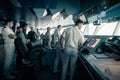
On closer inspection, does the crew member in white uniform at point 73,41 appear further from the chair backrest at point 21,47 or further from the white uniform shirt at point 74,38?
the chair backrest at point 21,47

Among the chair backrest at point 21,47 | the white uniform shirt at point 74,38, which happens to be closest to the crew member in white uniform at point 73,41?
the white uniform shirt at point 74,38

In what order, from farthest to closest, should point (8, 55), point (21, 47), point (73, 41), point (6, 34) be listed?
point (8, 55) < point (6, 34) < point (21, 47) < point (73, 41)

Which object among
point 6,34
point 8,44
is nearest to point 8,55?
point 8,44

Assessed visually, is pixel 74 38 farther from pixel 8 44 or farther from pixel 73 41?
pixel 8 44

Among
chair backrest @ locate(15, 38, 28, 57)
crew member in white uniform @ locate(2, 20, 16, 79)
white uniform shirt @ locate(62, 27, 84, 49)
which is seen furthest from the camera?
crew member in white uniform @ locate(2, 20, 16, 79)

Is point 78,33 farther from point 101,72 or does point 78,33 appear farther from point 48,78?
point 101,72

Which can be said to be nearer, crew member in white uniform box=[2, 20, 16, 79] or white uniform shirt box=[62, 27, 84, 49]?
white uniform shirt box=[62, 27, 84, 49]

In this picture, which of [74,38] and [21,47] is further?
[21,47]

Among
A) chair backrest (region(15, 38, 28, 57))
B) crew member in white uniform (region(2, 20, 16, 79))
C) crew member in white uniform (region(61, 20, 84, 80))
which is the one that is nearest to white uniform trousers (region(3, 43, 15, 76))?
crew member in white uniform (region(2, 20, 16, 79))

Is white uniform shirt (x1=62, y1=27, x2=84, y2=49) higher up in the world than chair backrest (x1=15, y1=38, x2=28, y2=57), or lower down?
higher up

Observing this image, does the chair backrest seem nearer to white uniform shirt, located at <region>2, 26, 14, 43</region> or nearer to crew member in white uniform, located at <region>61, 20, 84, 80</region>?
white uniform shirt, located at <region>2, 26, 14, 43</region>

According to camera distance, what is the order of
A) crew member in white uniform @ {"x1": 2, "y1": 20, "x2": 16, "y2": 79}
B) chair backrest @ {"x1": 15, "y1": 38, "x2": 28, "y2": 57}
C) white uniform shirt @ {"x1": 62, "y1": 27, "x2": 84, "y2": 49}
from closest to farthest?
1. white uniform shirt @ {"x1": 62, "y1": 27, "x2": 84, "y2": 49}
2. chair backrest @ {"x1": 15, "y1": 38, "x2": 28, "y2": 57}
3. crew member in white uniform @ {"x1": 2, "y1": 20, "x2": 16, "y2": 79}

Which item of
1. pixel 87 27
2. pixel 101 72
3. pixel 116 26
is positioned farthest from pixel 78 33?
pixel 87 27

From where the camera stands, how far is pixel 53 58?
18.2ft
